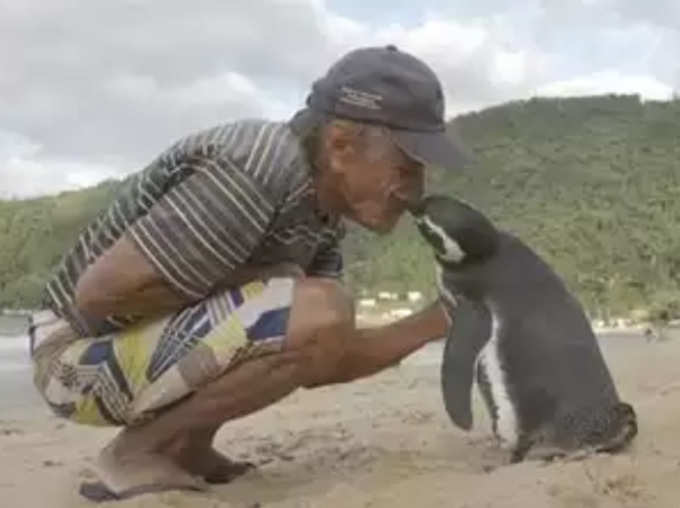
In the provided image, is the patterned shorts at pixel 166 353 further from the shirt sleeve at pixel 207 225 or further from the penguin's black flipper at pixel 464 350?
the penguin's black flipper at pixel 464 350

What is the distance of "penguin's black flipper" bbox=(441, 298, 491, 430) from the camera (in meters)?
3.49

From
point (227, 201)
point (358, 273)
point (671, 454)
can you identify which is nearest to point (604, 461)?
point (671, 454)

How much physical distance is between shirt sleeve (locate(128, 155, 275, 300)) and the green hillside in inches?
532

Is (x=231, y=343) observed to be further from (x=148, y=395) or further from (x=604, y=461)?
(x=604, y=461)

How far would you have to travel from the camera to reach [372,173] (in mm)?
3057

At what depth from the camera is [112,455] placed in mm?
3266

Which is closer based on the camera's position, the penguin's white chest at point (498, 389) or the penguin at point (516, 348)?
the penguin at point (516, 348)

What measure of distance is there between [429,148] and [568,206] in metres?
33.3

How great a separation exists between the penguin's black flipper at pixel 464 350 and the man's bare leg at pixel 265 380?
0.32 m

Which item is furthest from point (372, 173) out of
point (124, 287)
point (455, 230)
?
point (124, 287)

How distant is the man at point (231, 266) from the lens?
120 inches

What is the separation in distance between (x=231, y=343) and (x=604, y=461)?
3.06ft

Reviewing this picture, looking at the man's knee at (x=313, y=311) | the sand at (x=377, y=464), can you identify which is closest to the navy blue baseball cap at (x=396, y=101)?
the man's knee at (x=313, y=311)

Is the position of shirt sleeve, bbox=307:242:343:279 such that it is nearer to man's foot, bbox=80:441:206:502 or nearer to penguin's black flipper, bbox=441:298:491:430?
penguin's black flipper, bbox=441:298:491:430
